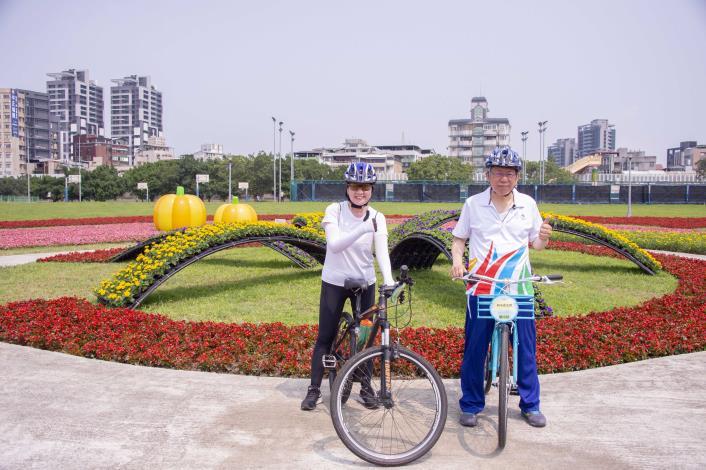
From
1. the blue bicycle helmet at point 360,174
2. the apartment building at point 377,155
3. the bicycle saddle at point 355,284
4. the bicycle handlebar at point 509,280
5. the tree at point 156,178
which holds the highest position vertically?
the apartment building at point 377,155

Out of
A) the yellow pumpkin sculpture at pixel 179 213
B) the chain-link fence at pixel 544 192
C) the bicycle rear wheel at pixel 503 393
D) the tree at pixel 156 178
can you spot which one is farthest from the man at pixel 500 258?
the tree at pixel 156 178

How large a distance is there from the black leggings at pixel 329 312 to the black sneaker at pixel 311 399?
0.08 meters

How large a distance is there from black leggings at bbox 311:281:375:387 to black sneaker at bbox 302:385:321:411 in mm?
78

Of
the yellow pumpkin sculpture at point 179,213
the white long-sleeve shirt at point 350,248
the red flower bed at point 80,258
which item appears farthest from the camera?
the yellow pumpkin sculpture at point 179,213

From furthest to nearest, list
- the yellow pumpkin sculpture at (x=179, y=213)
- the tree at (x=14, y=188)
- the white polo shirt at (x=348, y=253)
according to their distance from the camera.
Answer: the tree at (x=14, y=188), the yellow pumpkin sculpture at (x=179, y=213), the white polo shirt at (x=348, y=253)

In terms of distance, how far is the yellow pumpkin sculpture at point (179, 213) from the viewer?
1784 cm

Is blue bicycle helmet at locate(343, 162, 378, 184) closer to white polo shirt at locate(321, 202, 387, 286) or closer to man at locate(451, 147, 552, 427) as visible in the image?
white polo shirt at locate(321, 202, 387, 286)

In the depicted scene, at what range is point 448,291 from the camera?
402 inches

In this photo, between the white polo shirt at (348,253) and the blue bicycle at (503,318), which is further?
the white polo shirt at (348,253)

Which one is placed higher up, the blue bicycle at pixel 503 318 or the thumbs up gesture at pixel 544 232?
the thumbs up gesture at pixel 544 232

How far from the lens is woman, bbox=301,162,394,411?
4.40m

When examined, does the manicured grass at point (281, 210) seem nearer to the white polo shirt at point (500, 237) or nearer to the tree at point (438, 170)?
the white polo shirt at point (500, 237)

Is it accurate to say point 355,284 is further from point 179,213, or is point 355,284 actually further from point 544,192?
point 544,192

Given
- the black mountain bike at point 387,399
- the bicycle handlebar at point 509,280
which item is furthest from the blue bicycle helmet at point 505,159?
the black mountain bike at point 387,399
